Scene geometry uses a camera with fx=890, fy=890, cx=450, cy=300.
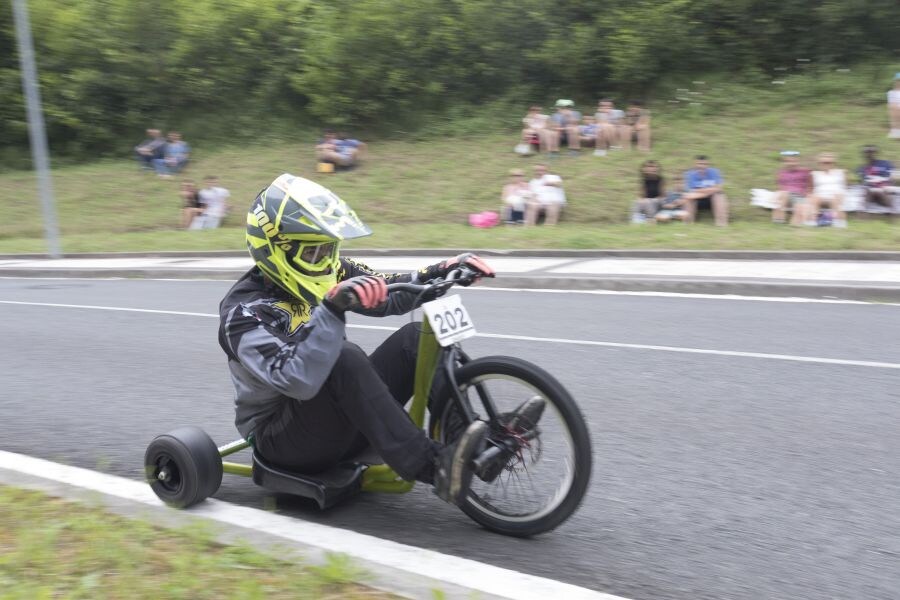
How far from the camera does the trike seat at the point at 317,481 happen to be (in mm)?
3615

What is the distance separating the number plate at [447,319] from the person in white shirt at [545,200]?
1264 centimetres

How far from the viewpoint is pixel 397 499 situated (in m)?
3.97

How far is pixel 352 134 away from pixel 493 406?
72.1 feet

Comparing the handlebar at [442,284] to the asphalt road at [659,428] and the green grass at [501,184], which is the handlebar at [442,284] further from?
the green grass at [501,184]

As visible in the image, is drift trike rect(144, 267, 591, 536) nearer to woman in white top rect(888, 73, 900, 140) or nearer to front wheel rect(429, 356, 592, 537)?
front wheel rect(429, 356, 592, 537)

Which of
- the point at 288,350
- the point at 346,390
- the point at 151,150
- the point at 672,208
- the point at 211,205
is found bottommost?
the point at 346,390

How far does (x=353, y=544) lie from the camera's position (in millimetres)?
3188

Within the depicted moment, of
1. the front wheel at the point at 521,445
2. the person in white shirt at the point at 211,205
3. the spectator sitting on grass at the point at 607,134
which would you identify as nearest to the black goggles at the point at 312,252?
the front wheel at the point at 521,445

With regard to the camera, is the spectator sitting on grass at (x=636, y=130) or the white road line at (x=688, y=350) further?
the spectator sitting on grass at (x=636, y=130)

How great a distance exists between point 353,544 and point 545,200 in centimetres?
1334

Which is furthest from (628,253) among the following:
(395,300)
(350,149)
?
(350,149)

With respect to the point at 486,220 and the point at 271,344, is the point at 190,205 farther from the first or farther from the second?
the point at 271,344

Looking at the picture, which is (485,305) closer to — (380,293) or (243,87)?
(380,293)

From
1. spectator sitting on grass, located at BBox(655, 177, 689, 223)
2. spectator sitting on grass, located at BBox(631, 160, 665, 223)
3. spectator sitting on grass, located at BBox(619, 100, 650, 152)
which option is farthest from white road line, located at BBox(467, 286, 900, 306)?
spectator sitting on grass, located at BBox(619, 100, 650, 152)
